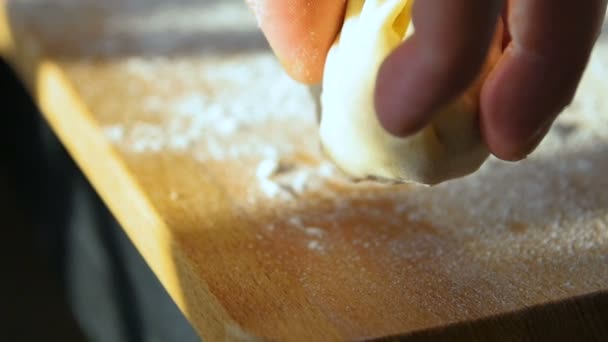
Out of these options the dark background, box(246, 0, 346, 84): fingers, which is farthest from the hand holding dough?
the dark background

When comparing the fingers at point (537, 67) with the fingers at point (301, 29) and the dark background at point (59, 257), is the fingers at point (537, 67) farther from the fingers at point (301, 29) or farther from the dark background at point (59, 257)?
the dark background at point (59, 257)

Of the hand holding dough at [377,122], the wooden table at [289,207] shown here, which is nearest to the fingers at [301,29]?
the hand holding dough at [377,122]

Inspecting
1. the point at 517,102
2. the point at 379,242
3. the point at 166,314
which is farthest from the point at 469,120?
the point at 166,314

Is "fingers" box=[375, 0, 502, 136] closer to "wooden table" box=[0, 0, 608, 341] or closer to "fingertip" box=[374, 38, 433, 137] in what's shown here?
"fingertip" box=[374, 38, 433, 137]

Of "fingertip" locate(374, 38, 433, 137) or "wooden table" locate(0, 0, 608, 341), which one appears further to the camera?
"wooden table" locate(0, 0, 608, 341)

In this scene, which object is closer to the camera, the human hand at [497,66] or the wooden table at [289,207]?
the human hand at [497,66]

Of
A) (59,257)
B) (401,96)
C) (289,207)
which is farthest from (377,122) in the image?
(59,257)

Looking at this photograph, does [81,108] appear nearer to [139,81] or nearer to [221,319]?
[139,81]
